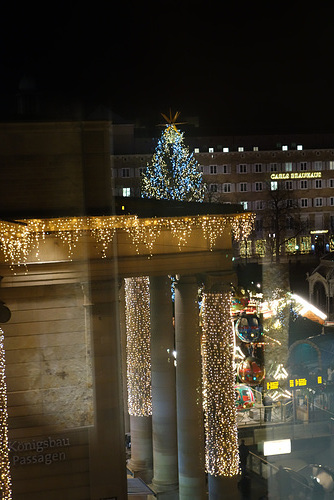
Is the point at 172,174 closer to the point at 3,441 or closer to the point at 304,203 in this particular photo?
the point at 3,441

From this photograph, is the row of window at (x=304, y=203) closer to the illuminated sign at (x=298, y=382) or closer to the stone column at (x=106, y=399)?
the illuminated sign at (x=298, y=382)

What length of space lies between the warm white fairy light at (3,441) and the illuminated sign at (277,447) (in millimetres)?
10436

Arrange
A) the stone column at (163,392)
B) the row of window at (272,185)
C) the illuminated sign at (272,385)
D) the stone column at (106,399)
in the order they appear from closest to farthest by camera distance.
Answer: the stone column at (106,399), the stone column at (163,392), the illuminated sign at (272,385), the row of window at (272,185)

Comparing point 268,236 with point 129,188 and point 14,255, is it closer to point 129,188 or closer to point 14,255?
point 129,188

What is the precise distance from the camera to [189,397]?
15.3 meters

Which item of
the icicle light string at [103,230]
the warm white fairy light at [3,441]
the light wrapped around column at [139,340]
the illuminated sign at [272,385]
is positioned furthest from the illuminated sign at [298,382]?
the warm white fairy light at [3,441]

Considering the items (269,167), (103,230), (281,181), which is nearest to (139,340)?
(103,230)

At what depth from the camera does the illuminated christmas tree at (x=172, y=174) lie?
1516 inches

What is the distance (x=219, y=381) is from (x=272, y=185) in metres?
74.3

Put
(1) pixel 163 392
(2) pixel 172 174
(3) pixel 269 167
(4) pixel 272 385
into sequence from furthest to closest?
1. (3) pixel 269 167
2. (2) pixel 172 174
3. (4) pixel 272 385
4. (1) pixel 163 392

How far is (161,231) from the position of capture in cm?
1392

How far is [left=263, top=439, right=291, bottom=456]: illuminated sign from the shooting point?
21.4 meters

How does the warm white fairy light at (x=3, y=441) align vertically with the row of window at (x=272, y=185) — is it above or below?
below

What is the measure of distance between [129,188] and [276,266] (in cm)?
2380
